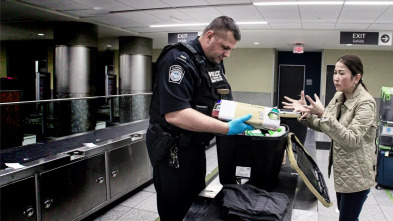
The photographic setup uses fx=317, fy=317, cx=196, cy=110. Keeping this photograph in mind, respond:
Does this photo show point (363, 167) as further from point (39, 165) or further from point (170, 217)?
point (39, 165)

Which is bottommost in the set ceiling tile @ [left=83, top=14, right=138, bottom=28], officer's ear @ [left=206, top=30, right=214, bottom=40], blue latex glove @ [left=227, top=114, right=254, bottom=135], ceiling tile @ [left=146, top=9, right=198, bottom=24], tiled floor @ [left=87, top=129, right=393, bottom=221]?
tiled floor @ [left=87, top=129, right=393, bottom=221]

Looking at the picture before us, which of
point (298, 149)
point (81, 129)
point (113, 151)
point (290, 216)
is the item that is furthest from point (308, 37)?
point (290, 216)

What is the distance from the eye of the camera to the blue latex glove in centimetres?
138

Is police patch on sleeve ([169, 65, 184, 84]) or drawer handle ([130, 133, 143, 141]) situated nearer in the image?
police patch on sleeve ([169, 65, 184, 84])

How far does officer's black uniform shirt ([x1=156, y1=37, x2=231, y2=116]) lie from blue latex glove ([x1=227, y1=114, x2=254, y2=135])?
23 cm

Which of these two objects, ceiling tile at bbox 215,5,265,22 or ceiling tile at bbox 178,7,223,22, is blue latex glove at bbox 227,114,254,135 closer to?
ceiling tile at bbox 215,5,265,22

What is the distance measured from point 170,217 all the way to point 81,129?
→ 4800mm

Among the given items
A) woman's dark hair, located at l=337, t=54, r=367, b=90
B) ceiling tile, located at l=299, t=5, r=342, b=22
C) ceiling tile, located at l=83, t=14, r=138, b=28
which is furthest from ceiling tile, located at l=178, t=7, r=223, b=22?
woman's dark hair, located at l=337, t=54, r=367, b=90

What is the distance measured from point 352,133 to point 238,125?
3.00 ft

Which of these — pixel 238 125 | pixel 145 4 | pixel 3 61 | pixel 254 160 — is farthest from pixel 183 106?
pixel 3 61

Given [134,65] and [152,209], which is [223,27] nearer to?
[152,209]

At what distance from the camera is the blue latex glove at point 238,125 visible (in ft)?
4.53

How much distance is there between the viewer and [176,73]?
152cm

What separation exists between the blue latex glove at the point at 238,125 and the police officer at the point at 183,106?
161 mm
